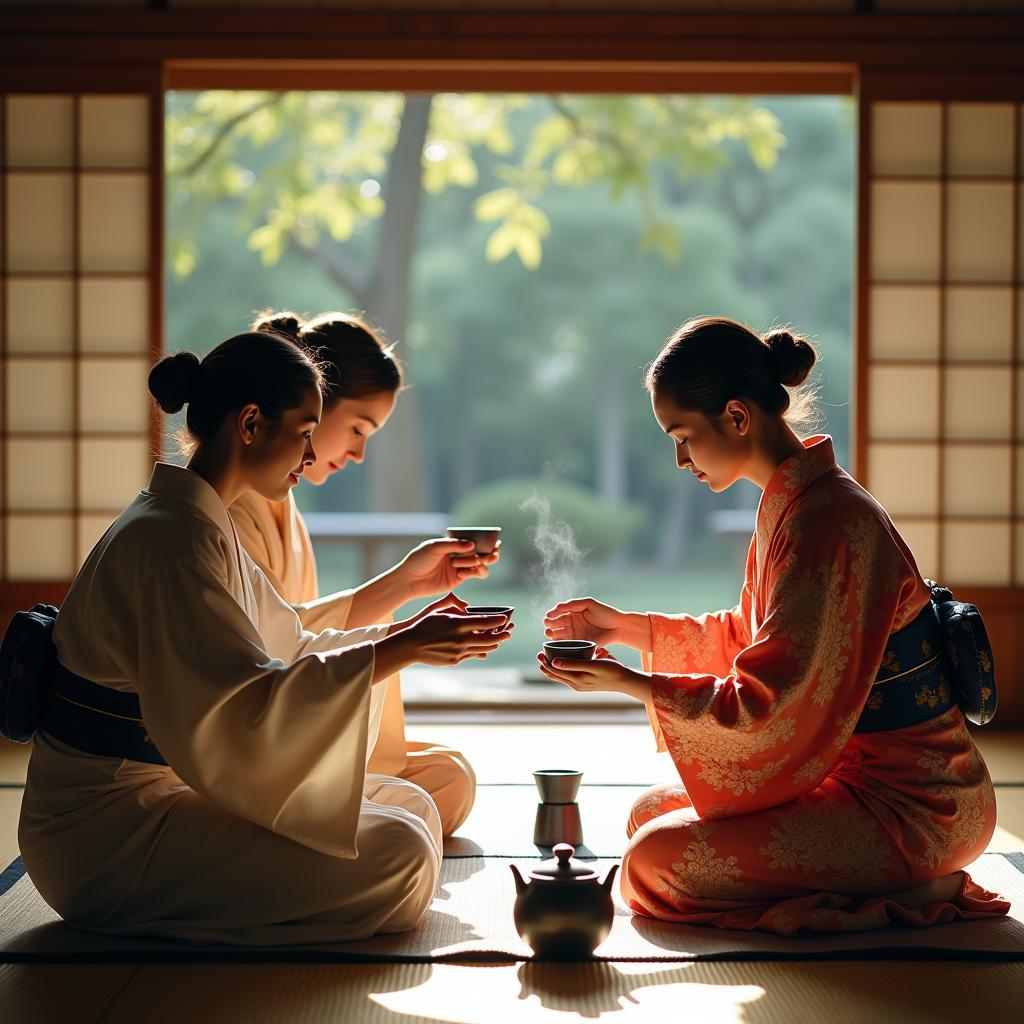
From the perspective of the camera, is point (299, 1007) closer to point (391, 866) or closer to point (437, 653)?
point (391, 866)

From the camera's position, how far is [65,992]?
2.12 metres

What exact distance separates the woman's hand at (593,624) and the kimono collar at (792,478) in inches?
17.4

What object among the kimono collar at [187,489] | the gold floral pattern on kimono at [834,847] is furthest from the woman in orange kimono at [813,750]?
the kimono collar at [187,489]

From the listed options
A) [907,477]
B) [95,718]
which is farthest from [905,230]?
[95,718]

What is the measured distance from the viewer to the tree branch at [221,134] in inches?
384

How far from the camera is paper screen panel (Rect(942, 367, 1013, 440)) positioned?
5020mm

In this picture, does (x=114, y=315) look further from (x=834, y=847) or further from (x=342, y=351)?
(x=834, y=847)

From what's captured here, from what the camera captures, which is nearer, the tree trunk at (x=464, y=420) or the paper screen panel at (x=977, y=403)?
the paper screen panel at (x=977, y=403)

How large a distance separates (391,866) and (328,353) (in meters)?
1.35

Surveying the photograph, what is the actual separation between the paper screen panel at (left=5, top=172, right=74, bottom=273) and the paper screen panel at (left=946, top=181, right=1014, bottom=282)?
347 cm

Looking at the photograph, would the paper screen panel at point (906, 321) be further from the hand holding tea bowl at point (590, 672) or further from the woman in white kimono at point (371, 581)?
the hand holding tea bowl at point (590, 672)

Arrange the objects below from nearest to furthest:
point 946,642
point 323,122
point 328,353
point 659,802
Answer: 1. point 946,642
2. point 659,802
3. point 328,353
4. point 323,122

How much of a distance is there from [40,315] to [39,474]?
0.63 meters

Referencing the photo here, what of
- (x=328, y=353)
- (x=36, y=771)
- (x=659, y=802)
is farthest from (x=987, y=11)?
(x=36, y=771)
